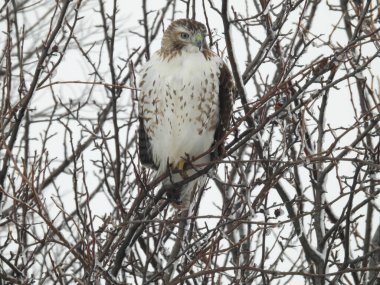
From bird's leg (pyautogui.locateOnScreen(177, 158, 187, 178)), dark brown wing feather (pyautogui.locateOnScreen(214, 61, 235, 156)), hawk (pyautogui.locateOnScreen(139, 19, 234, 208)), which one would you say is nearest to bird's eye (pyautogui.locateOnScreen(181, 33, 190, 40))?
hawk (pyautogui.locateOnScreen(139, 19, 234, 208))

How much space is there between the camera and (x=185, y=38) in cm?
512

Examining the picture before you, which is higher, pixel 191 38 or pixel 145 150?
pixel 191 38

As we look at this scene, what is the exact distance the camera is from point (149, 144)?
17.5ft

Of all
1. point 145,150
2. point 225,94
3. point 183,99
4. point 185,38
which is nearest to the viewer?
point 183,99

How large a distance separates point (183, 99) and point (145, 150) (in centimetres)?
69

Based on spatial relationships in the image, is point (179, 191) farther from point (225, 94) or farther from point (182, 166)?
point (225, 94)

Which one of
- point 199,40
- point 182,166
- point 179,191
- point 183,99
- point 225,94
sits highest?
point 199,40

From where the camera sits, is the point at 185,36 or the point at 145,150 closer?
the point at 185,36

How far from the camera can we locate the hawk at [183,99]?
16.0 ft

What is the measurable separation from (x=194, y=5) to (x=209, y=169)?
1209mm

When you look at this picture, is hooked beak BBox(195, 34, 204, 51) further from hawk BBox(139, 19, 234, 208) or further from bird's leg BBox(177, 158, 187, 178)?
bird's leg BBox(177, 158, 187, 178)

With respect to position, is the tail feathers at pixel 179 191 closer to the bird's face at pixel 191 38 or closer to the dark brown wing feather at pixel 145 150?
the dark brown wing feather at pixel 145 150

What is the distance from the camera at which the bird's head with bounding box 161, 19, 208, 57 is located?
507 centimetres

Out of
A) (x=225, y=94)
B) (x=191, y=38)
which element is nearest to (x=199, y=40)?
(x=191, y=38)
